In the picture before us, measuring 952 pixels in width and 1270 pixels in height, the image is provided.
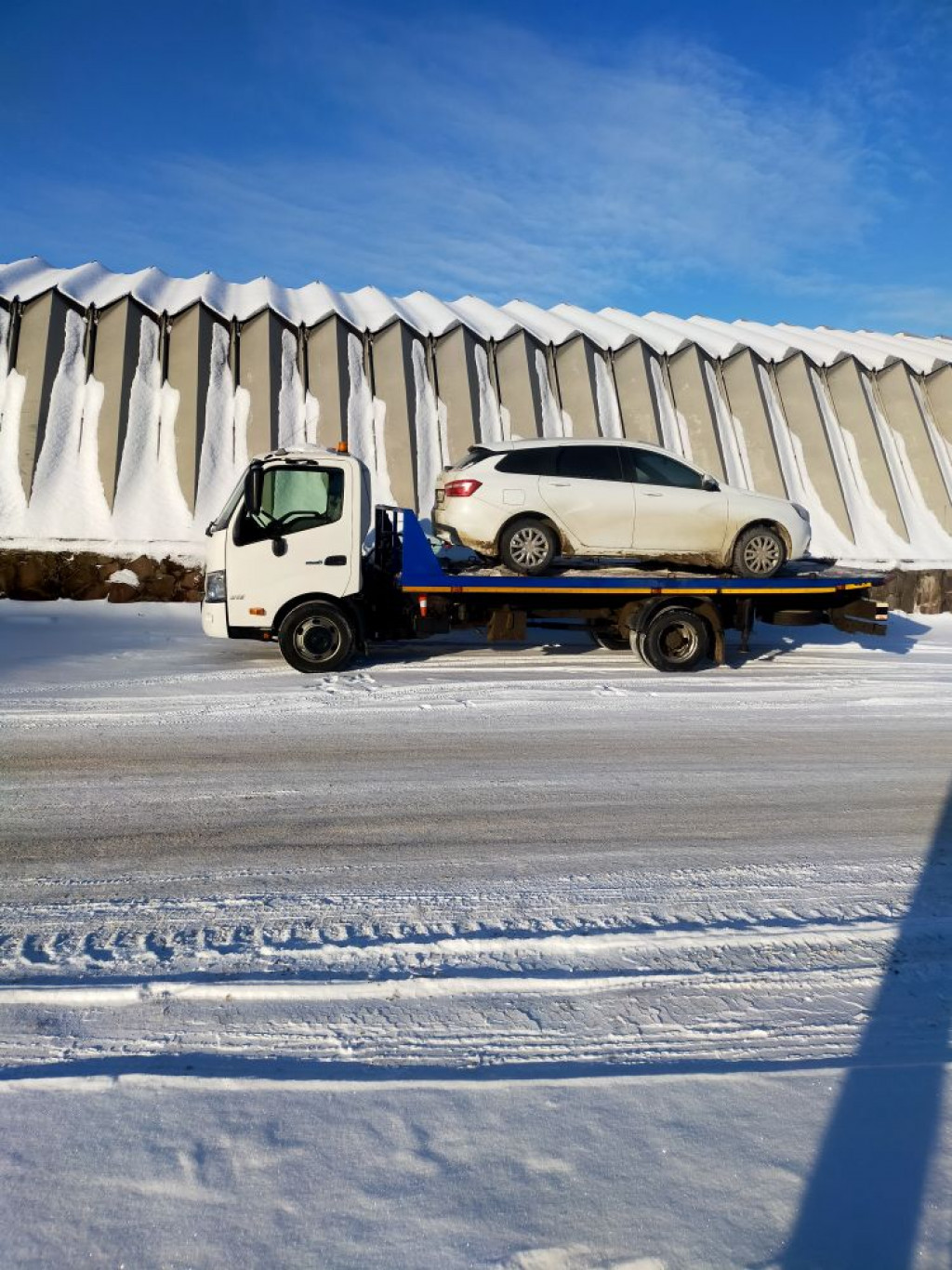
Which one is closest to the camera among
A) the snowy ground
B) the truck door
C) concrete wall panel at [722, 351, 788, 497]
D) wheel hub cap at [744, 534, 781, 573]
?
the snowy ground

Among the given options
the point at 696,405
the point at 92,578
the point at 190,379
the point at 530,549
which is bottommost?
the point at 92,578

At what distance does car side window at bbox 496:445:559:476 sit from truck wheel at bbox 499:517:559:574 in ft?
1.77

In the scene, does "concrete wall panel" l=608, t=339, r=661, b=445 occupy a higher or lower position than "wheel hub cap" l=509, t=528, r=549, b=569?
higher

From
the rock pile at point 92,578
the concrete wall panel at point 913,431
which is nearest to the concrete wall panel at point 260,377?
the rock pile at point 92,578

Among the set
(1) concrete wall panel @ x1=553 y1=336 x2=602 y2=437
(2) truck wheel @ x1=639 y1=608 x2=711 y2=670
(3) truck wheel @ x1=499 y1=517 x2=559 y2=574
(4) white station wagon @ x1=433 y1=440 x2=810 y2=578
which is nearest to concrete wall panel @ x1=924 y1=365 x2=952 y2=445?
(1) concrete wall panel @ x1=553 y1=336 x2=602 y2=437

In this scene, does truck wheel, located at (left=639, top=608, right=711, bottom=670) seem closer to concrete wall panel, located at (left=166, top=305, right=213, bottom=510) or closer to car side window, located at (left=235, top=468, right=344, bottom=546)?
car side window, located at (left=235, top=468, right=344, bottom=546)

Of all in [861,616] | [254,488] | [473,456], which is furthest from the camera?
[861,616]

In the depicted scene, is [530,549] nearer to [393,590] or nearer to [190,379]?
[393,590]

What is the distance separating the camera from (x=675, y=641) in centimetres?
1054

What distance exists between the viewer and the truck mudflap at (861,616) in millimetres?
10516

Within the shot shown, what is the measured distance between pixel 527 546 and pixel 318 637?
256 centimetres

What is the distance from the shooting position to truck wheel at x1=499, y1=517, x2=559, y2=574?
10062 mm

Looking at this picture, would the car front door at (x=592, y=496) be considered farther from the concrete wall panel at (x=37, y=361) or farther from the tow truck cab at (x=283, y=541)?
the concrete wall panel at (x=37, y=361)

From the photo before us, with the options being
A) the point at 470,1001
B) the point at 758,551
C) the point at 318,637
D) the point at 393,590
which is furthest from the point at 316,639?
the point at 470,1001
